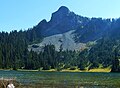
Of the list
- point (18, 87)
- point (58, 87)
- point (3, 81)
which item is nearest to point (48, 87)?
point (58, 87)

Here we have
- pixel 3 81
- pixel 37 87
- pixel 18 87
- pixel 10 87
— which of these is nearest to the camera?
pixel 10 87

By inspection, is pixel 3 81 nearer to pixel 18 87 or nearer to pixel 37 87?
pixel 18 87

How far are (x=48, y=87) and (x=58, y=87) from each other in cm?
247

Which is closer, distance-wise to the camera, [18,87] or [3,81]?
[3,81]

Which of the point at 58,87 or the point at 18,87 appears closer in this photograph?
the point at 18,87

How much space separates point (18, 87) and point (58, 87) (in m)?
12.9

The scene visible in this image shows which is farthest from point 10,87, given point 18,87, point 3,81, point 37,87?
point 37,87

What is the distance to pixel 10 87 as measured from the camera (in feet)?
181

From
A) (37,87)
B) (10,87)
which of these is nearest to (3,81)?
Result: (10,87)

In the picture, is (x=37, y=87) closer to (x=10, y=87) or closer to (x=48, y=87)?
(x=48, y=87)

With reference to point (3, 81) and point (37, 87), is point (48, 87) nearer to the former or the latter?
point (37, 87)

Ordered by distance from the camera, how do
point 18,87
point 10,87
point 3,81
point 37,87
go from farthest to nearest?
point 37,87 → point 18,87 → point 3,81 → point 10,87

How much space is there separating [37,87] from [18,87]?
8786 millimetres

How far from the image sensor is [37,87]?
73062 millimetres
